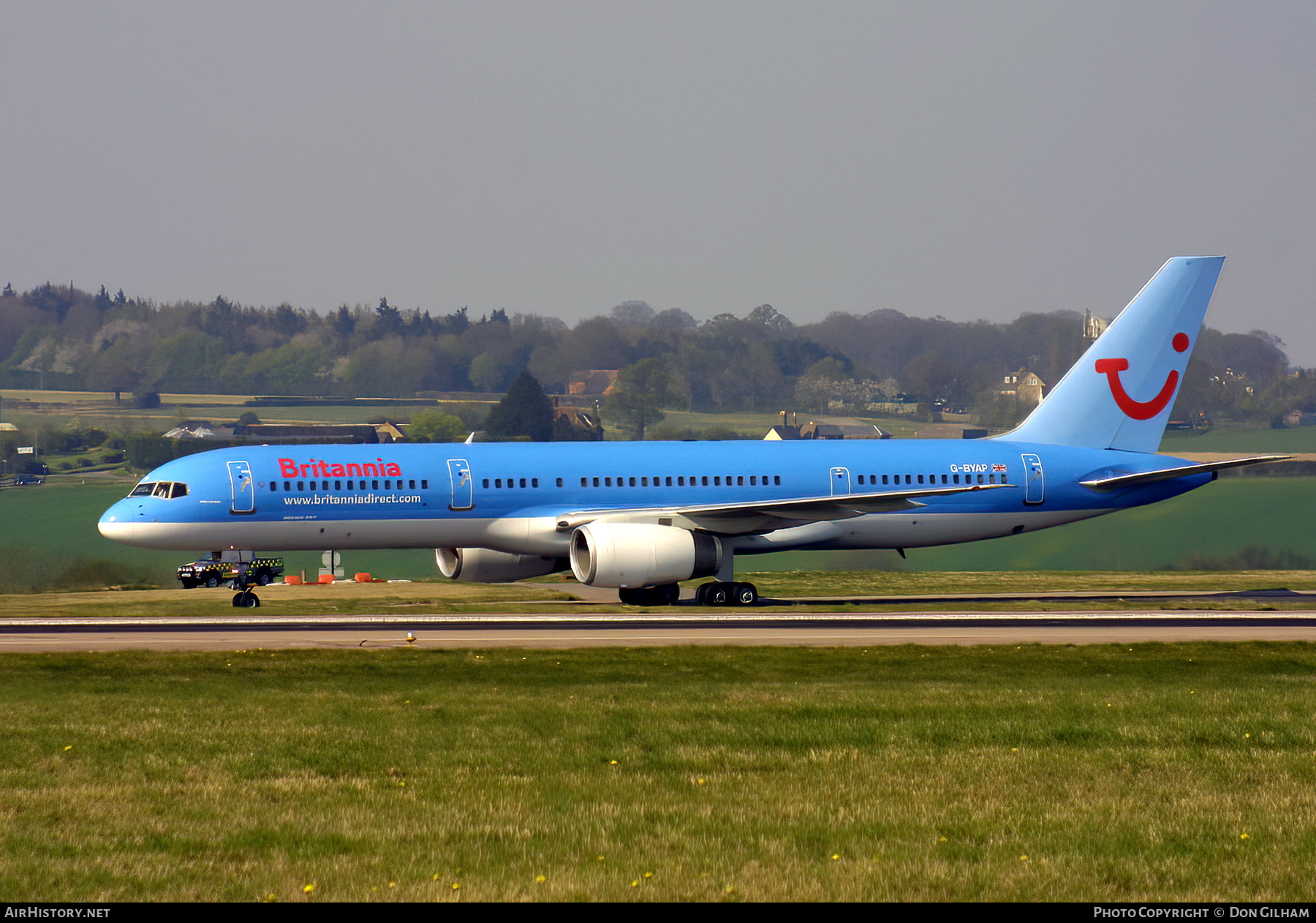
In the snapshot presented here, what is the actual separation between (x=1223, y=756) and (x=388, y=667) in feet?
50.8

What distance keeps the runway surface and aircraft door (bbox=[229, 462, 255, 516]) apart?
3760 mm

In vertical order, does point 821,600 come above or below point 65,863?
below

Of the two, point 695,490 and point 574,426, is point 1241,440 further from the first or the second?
point 695,490

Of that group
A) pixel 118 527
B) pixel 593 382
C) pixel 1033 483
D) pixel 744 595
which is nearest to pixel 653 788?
pixel 744 595

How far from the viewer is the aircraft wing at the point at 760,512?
4031 centimetres

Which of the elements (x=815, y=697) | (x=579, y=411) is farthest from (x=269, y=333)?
(x=815, y=697)

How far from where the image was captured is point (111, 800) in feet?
45.1

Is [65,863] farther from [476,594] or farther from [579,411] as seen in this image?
[579,411]

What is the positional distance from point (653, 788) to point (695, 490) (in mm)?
28458

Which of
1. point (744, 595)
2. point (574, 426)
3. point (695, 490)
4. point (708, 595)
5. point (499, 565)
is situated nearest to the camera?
point (708, 595)

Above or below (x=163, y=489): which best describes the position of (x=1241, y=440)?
below

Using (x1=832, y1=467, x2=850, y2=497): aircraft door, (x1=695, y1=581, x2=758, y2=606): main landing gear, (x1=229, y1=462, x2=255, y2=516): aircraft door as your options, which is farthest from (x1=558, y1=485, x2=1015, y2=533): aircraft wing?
(x1=229, y1=462, x2=255, y2=516): aircraft door

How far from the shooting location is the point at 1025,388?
125 metres

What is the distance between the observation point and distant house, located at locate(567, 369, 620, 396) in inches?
5950
